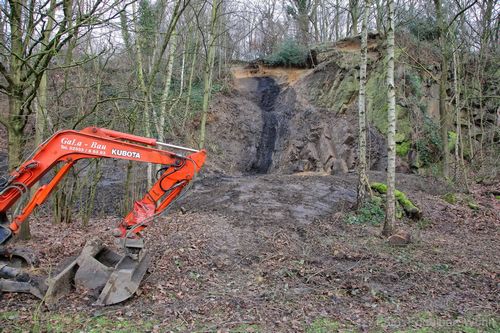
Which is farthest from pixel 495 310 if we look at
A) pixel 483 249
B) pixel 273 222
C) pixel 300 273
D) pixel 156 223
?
pixel 156 223

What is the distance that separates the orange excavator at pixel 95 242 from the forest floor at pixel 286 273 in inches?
8.6

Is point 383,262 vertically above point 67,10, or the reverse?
point 67,10

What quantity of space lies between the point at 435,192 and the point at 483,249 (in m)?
6.76

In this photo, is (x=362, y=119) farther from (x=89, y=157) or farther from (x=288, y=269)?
(x=89, y=157)

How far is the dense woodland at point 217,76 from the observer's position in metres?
8.24

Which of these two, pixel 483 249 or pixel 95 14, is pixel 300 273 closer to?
pixel 483 249

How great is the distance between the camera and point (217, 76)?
27766 millimetres

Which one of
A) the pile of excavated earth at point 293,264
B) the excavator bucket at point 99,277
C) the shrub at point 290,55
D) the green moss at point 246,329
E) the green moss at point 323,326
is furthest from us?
the shrub at point 290,55

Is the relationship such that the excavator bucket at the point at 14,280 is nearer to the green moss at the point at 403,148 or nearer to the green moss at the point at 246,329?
the green moss at the point at 246,329

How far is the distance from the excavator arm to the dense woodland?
1.76m

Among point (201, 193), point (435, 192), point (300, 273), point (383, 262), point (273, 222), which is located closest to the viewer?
point (300, 273)

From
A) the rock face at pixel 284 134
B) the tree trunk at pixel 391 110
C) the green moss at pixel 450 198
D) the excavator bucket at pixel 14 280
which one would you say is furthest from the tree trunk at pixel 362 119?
the excavator bucket at pixel 14 280

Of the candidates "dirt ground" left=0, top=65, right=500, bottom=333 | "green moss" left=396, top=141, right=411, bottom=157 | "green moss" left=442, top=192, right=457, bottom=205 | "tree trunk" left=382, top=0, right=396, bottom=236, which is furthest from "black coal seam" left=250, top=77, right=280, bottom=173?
"tree trunk" left=382, top=0, right=396, bottom=236

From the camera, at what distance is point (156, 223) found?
426 inches
